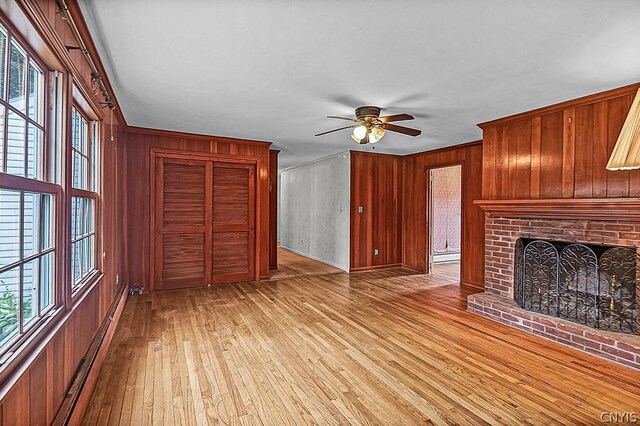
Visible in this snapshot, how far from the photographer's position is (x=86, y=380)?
2.11 meters

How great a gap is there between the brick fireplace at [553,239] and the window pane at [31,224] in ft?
13.5

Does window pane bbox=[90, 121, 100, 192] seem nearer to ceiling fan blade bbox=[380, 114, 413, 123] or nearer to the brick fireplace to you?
ceiling fan blade bbox=[380, 114, 413, 123]

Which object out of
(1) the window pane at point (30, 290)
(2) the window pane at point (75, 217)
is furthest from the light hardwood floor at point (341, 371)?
(2) the window pane at point (75, 217)

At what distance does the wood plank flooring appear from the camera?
609 cm

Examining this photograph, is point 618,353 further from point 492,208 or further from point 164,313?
point 164,313

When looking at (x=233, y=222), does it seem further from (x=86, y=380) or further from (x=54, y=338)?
(x=54, y=338)

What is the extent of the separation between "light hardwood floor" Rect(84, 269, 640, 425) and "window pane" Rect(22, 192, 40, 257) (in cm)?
117

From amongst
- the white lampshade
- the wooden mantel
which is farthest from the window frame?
the wooden mantel

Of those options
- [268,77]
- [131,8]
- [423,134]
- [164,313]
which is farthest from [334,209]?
[131,8]

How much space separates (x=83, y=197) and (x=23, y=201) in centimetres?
116

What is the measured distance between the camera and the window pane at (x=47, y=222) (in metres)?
1.64

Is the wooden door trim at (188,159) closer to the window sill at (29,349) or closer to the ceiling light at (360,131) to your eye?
the ceiling light at (360,131)

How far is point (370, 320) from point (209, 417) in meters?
2.14

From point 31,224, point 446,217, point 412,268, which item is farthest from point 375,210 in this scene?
point 31,224
